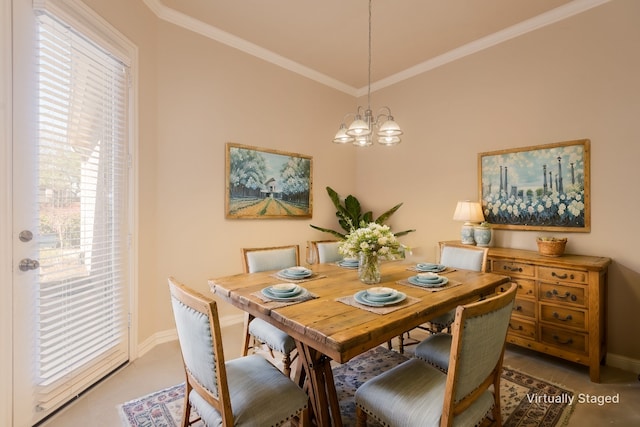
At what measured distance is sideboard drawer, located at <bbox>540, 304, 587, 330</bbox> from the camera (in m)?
2.37

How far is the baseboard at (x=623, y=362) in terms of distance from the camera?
8.05 feet

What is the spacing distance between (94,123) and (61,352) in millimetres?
1578

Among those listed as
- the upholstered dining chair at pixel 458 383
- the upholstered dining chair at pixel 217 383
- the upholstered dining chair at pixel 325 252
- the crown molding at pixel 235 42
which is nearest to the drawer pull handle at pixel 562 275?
the upholstered dining chair at pixel 458 383

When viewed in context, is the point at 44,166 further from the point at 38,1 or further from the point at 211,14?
the point at 211,14

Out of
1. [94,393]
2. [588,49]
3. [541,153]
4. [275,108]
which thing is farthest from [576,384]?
[275,108]

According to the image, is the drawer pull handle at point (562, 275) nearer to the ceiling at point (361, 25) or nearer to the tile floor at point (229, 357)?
the tile floor at point (229, 357)

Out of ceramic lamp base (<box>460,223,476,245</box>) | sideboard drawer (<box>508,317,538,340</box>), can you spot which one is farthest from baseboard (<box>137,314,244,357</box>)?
sideboard drawer (<box>508,317,538,340</box>)

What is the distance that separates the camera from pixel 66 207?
1991 millimetres

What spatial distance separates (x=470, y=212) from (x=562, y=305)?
1124mm

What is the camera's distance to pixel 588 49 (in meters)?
2.68

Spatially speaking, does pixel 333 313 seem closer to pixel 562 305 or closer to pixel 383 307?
pixel 383 307

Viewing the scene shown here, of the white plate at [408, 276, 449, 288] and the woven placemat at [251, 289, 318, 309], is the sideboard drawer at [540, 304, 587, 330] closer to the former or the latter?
the white plate at [408, 276, 449, 288]

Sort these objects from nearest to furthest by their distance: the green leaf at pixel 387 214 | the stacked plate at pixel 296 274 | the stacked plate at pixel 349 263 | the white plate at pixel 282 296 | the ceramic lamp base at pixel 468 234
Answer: the white plate at pixel 282 296 → the stacked plate at pixel 296 274 → the stacked plate at pixel 349 263 → the ceramic lamp base at pixel 468 234 → the green leaf at pixel 387 214

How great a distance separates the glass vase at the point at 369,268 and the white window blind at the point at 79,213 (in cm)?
195
